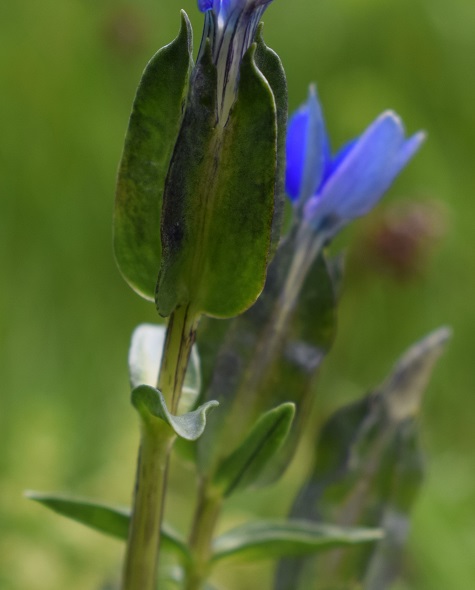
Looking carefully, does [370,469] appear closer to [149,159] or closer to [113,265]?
[149,159]

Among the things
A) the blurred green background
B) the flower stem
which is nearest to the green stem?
the flower stem

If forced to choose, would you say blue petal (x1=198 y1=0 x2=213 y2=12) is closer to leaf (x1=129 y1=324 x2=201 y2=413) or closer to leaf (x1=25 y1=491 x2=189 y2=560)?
leaf (x1=129 y1=324 x2=201 y2=413)

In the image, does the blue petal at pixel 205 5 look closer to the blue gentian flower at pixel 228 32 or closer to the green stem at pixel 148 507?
the blue gentian flower at pixel 228 32

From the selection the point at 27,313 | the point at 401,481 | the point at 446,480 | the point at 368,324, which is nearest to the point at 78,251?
the point at 27,313

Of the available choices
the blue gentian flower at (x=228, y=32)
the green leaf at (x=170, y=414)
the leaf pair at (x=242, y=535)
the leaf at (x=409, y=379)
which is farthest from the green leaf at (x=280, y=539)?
the blue gentian flower at (x=228, y=32)

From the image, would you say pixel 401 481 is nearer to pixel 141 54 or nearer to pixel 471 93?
pixel 141 54

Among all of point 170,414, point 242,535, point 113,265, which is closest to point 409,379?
point 242,535
